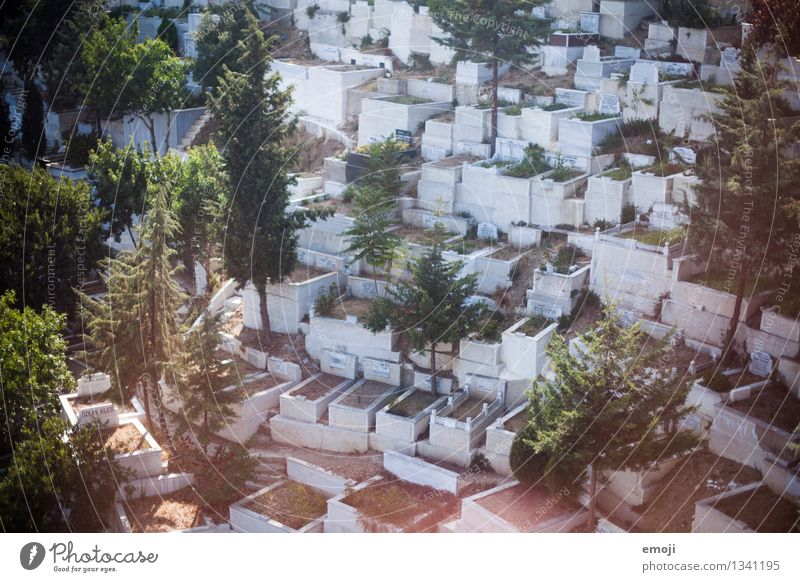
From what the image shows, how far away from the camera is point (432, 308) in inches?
437

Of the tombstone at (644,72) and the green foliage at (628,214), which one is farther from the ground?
the tombstone at (644,72)

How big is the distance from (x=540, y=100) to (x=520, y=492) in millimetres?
6379

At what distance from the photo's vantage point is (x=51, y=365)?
37.0ft

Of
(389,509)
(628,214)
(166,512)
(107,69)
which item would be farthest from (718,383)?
(107,69)

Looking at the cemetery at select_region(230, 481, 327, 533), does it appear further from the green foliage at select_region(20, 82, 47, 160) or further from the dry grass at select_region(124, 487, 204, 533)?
the green foliage at select_region(20, 82, 47, 160)

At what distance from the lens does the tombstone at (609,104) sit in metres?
13.7

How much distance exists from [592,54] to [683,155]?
2.72 meters

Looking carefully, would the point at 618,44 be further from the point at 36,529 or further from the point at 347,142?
the point at 36,529

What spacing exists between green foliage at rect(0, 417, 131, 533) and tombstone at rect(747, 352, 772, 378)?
607 cm

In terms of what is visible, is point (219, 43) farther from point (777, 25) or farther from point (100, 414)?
point (777, 25)

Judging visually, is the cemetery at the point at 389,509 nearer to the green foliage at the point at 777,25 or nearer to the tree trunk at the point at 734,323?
the tree trunk at the point at 734,323

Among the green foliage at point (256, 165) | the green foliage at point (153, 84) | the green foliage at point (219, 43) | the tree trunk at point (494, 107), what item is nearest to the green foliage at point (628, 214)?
the tree trunk at point (494, 107)

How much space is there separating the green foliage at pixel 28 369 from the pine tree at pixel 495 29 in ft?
20.1

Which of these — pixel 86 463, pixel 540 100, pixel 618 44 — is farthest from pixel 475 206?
pixel 86 463
